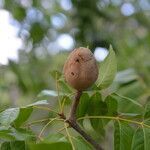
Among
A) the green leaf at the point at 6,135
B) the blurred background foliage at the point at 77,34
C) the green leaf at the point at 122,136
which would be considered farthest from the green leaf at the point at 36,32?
the green leaf at the point at 6,135

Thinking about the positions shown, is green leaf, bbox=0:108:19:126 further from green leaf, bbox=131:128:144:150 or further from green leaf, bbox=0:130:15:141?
green leaf, bbox=131:128:144:150

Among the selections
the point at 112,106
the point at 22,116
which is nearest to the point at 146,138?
the point at 112,106

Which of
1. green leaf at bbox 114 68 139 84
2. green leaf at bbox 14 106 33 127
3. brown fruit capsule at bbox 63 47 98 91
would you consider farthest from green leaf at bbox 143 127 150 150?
green leaf at bbox 114 68 139 84

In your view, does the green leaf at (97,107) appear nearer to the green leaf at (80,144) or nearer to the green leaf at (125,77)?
the green leaf at (80,144)

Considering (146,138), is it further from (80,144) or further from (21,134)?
(21,134)

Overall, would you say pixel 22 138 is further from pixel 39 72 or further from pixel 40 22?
pixel 39 72

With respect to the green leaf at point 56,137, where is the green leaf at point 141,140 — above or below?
below

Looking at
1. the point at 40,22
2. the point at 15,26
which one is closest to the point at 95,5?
the point at 40,22
